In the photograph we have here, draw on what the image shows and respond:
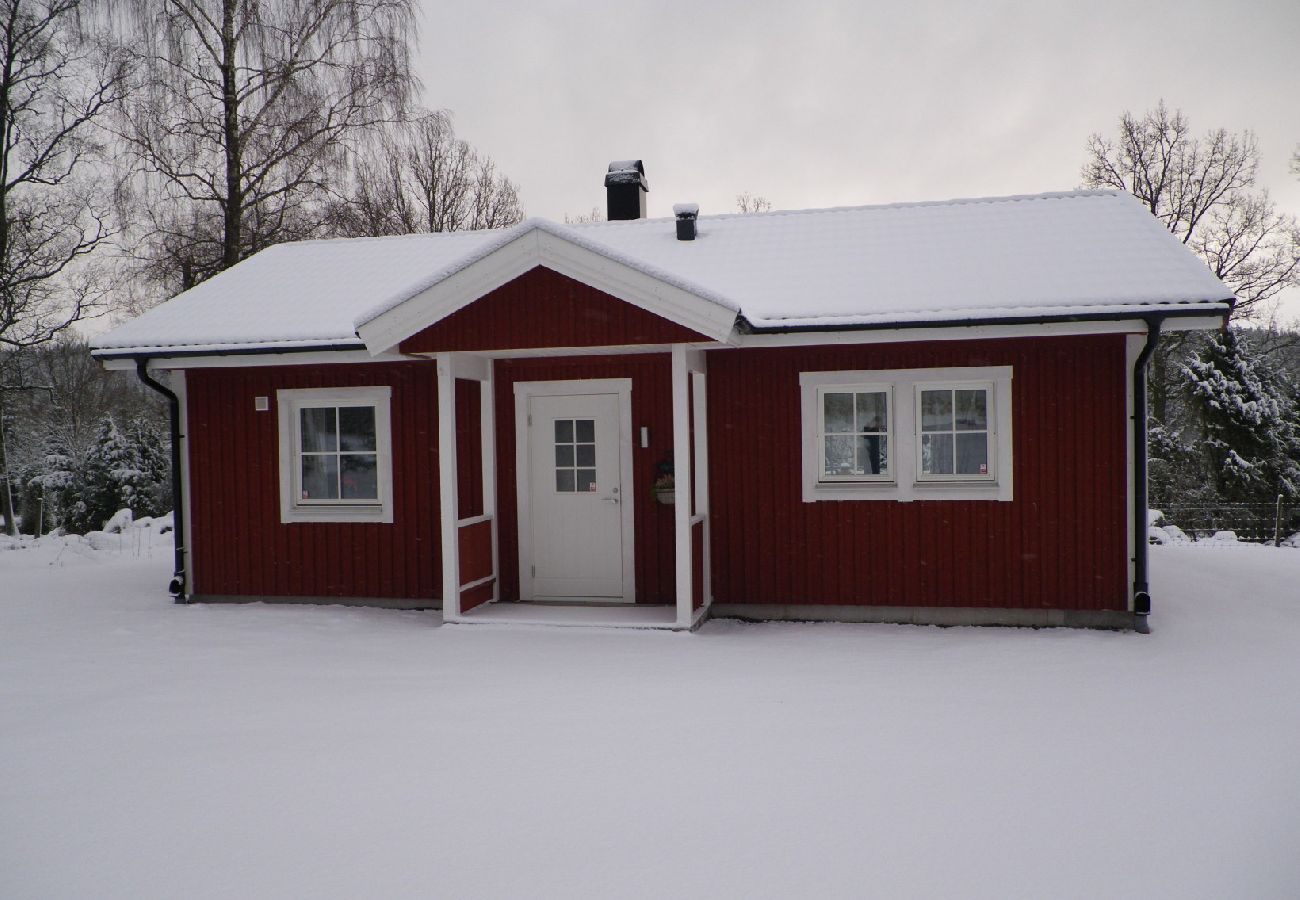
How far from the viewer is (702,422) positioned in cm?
879

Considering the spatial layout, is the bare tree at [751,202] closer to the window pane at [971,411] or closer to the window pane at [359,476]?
the window pane at [359,476]

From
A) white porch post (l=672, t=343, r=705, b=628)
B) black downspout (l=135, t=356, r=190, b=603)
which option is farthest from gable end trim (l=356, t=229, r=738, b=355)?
black downspout (l=135, t=356, r=190, b=603)

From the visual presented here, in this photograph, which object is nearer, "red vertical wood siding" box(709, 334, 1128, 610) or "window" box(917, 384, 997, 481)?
"red vertical wood siding" box(709, 334, 1128, 610)

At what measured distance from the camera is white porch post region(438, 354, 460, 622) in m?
8.45

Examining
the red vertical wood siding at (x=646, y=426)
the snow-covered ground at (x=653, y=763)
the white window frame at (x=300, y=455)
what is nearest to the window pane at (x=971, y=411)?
the snow-covered ground at (x=653, y=763)

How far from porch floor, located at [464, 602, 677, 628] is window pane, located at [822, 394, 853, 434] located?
2.19 m

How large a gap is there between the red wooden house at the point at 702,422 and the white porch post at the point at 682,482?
23mm

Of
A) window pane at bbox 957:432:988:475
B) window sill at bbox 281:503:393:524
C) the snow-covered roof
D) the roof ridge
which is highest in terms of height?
the roof ridge

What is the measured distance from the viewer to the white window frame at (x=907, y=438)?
838cm

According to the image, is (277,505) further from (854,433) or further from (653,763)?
(653,763)

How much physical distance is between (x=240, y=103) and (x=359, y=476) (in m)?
11.6

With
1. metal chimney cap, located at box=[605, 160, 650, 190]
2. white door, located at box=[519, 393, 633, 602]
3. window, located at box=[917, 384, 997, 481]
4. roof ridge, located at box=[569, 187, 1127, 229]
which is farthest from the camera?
metal chimney cap, located at box=[605, 160, 650, 190]

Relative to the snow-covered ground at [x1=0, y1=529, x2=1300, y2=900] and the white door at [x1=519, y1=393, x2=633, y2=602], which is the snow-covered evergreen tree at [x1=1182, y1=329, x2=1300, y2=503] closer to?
the snow-covered ground at [x1=0, y1=529, x2=1300, y2=900]

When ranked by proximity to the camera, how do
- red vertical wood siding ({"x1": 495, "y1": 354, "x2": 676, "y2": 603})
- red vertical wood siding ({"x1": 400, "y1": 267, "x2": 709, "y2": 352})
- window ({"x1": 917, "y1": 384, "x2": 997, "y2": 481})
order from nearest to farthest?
red vertical wood siding ({"x1": 400, "y1": 267, "x2": 709, "y2": 352}), window ({"x1": 917, "y1": 384, "x2": 997, "y2": 481}), red vertical wood siding ({"x1": 495, "y1": 354, "x2": 676, "y2": 603})
